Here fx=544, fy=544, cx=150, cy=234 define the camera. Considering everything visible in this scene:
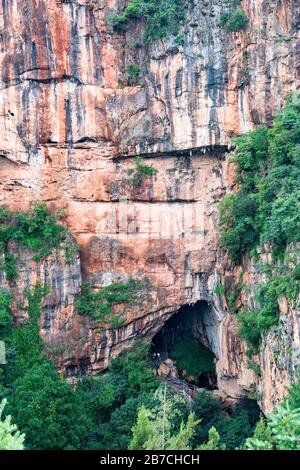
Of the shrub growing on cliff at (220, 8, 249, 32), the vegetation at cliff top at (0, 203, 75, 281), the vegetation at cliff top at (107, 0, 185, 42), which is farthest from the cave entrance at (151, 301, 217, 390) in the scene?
the vegetation at cliff top at (107, 0, 185, 42)

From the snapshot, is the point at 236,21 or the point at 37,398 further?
the point at 236,21

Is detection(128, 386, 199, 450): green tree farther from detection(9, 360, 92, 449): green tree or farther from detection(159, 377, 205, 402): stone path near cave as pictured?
detection(159, 377, 205, 402): stone path near cave

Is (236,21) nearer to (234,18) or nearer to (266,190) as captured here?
(234,18)

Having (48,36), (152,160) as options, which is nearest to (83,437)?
(152,160)

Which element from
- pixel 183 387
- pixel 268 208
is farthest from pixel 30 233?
pixel 268 208

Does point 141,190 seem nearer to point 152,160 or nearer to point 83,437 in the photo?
point 152,160

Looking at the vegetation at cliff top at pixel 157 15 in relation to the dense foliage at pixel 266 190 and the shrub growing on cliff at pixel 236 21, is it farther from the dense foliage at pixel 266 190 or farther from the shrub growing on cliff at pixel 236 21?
the dense foliage at pixel 266 190

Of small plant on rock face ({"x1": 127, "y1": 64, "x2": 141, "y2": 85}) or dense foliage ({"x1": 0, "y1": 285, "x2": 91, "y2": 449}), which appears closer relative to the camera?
dense foliage ({"x1": 0, "y1": 285, "x2": 91, "y2": 449})
